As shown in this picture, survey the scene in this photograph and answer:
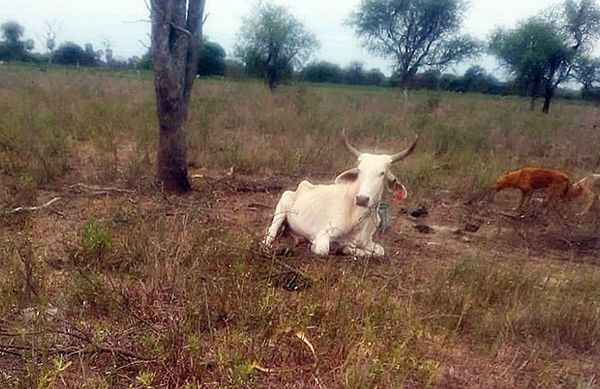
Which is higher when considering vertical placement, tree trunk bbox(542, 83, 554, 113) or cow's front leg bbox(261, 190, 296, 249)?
tree trunk bbox(542, 83, 554, 113)

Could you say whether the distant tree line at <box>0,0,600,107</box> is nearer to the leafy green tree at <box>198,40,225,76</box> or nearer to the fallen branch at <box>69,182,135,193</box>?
the leafy green tree at <box>198,40,225,76</box>

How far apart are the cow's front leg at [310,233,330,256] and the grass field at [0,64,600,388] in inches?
5.8

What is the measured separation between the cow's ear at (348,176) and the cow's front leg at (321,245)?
Answer: 523 mm

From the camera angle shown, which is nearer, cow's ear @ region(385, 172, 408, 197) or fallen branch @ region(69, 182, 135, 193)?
cow's ear @ region(385, 172, 408, 197)

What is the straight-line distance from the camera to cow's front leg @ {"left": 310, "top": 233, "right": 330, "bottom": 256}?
169 inches

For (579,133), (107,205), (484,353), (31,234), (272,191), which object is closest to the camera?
(484,353)

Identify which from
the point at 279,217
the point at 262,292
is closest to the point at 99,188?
the point at 279,217

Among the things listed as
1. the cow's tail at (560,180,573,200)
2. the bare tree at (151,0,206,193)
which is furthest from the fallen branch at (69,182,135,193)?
the cow's tail at (560,180,573,200)

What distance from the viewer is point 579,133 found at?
13508mm

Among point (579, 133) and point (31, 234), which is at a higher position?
point (579, 133)

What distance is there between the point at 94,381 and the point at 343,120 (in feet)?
35.0

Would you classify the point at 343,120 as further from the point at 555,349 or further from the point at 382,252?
the point at 555,349

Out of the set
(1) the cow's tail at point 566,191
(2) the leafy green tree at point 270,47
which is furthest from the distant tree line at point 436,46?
(1) the cow's tail at point 566,191

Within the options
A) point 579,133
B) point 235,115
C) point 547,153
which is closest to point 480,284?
point 547,153
